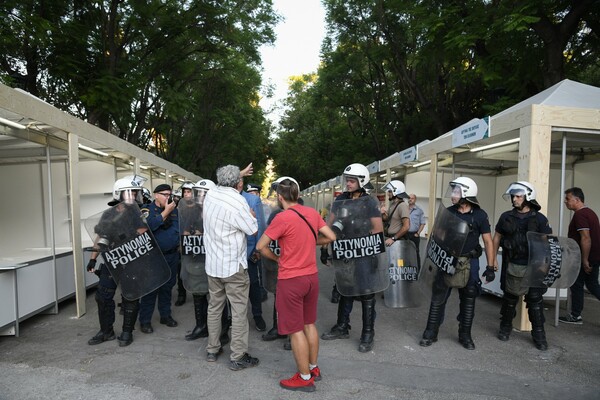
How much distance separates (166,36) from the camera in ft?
38.4

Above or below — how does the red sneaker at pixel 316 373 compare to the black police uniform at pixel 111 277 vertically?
below

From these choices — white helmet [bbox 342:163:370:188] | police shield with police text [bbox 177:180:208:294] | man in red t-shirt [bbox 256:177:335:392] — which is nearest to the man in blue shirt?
police shield with police text [bbox 177:180:208:294]

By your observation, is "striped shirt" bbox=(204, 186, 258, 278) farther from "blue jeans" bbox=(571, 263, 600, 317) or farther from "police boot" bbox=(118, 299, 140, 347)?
"blue jeans" bbox=(571, 263, 600, 317)

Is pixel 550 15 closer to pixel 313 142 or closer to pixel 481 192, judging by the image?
pixel 481 192

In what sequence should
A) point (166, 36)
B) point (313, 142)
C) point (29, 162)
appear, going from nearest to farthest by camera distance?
point (29, 162), point (166, 36), point (313, 142)

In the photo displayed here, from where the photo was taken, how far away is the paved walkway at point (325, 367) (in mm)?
3396

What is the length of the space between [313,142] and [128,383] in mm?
28406

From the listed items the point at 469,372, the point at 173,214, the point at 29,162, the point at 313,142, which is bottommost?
the point at 469,372

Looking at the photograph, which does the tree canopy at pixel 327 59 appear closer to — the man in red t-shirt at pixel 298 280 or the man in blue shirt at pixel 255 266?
the man in blue shirt at pixel 255 266

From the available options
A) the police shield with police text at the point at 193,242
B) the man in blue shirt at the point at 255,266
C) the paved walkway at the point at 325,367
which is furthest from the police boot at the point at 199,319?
the man in blue shirt at the point at 255,266

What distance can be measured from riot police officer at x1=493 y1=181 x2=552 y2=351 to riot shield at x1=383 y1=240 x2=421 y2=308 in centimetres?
116

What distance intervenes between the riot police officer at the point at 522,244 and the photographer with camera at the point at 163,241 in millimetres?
3753

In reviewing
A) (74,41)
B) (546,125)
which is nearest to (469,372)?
(546,125)

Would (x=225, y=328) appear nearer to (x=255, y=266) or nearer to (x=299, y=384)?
(x=255, y=266)
